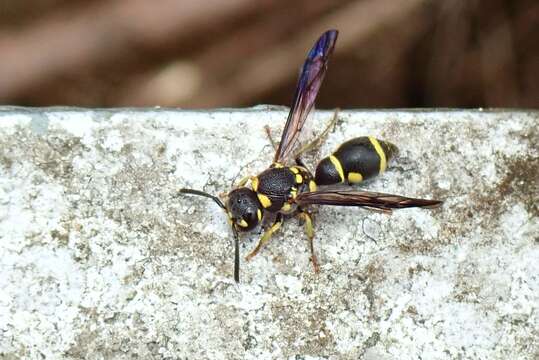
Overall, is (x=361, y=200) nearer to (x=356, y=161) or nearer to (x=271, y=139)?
(x=356, y=161)

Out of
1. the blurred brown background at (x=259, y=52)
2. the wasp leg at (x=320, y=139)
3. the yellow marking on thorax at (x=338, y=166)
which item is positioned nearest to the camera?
the yellow marking on thorax at (x=338, y=166)

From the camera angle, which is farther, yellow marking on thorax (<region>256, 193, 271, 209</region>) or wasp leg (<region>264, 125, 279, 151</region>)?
wasp leg (<region>264, 125, 279, 151</region>)

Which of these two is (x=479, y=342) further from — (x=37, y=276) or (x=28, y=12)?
(x=28, y=12)

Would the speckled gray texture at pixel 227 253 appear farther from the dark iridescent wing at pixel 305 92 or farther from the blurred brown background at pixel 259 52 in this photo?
the blurred brown background at pixel 259 52

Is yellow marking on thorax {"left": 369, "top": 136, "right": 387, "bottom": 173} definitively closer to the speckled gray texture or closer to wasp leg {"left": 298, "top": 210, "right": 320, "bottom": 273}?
the speckled gray texture

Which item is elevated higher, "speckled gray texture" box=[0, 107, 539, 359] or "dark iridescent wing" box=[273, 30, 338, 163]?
"dark iridescent wing" box=[273, 30, 338, 163]

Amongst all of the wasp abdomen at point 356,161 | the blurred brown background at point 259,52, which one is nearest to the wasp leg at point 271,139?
the wasp abdomen at point 356,161

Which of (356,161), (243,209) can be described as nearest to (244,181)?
(243,209)

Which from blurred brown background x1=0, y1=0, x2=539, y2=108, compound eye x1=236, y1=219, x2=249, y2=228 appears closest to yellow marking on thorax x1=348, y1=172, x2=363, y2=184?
compound eye x1=236, y1=219, x2=249, y2=228

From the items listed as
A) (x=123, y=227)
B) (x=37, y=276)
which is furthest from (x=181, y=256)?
(x=37, y=276)
